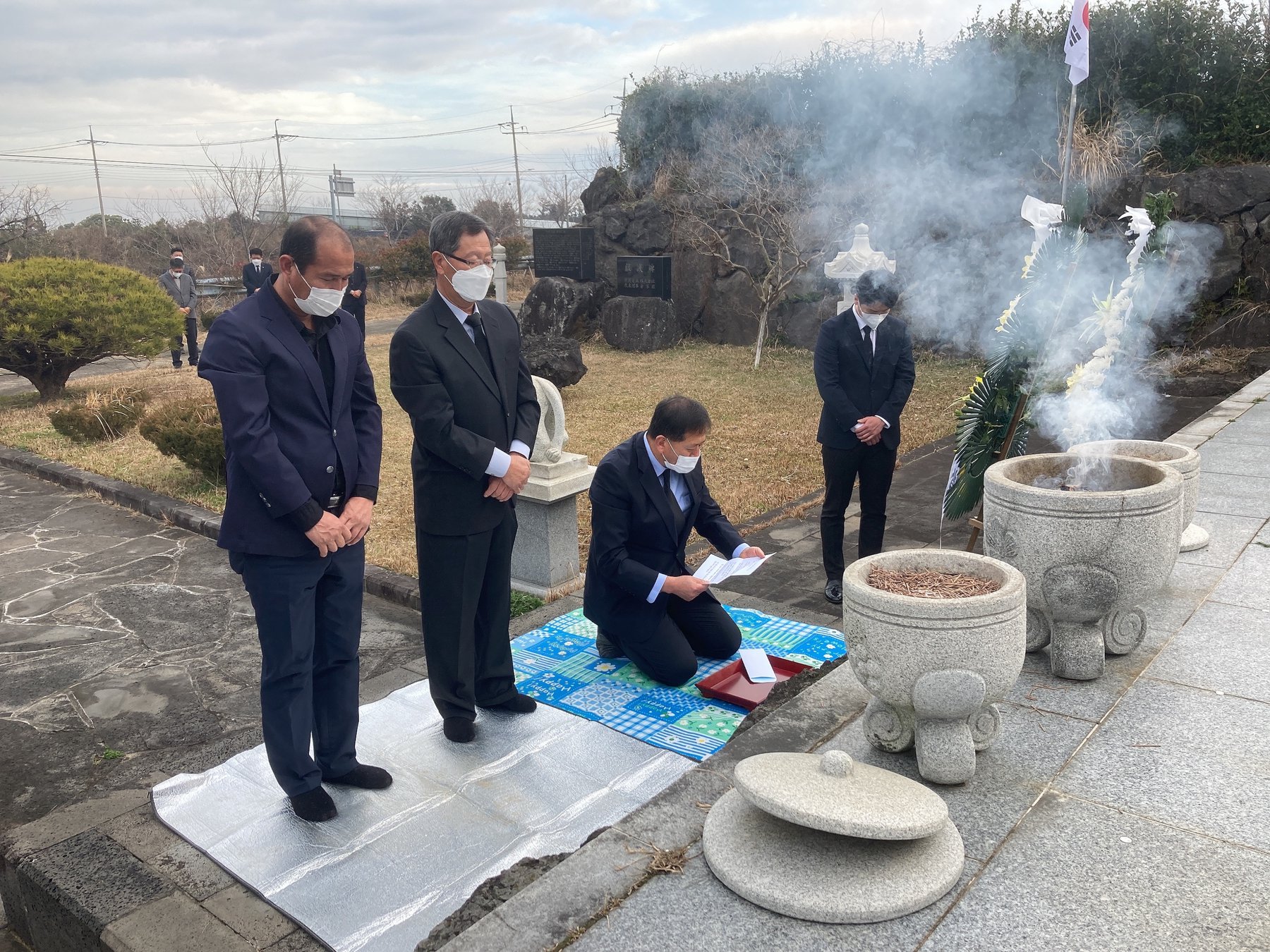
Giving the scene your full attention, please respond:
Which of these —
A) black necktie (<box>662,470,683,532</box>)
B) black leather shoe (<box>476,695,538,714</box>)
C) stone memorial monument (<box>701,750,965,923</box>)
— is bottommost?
black leather shoe (<box>476,695,538,714</box>)

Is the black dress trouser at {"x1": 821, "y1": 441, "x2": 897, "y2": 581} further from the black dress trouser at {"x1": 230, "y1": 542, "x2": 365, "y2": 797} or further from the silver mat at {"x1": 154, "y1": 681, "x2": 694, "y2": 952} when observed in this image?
the black dress trouser at {"x1": 230, "y1": 542, "x2": 365, "y2": 797}

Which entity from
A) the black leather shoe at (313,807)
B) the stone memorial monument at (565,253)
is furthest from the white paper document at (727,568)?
the stone memorial monument at (565,253)

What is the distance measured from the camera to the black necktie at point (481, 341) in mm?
3764

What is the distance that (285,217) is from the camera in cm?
3175

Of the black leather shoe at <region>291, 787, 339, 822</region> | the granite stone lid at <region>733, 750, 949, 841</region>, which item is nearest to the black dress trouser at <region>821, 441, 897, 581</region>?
the granite stone lid at <region>733, 750, 949, 841</region>

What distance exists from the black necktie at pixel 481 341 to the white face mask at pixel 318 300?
70 centimetres

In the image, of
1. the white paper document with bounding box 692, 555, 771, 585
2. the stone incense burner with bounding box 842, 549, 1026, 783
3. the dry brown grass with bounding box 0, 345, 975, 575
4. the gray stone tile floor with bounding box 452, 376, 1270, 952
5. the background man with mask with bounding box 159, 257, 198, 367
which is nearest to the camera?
the gray stone tile floor with bounding box 452, 376, 1270, 952

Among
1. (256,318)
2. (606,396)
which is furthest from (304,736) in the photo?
(606,396)

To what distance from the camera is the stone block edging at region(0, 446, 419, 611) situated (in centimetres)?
588

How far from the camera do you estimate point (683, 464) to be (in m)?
4.04

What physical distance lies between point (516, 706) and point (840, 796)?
6.66 feet

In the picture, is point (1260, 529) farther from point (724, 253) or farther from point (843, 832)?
point (724, 253)

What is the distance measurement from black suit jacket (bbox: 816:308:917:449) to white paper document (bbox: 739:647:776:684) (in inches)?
59.5

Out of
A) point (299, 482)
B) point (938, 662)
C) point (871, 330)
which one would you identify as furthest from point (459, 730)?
point (871, 330)
